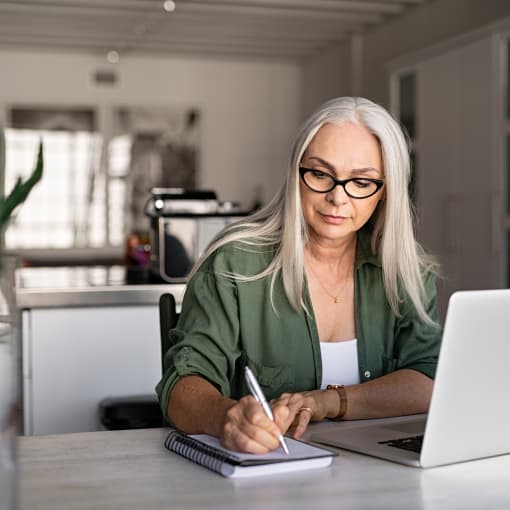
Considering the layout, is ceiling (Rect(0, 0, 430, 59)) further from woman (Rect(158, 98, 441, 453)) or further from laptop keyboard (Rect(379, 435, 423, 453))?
laptop keyboard (Rect(379, 435, 423, 453))

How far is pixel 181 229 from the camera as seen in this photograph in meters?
3.14

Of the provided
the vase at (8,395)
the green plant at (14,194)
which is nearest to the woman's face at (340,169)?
the green plant at (14,194)

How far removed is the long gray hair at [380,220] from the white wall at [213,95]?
7687mm

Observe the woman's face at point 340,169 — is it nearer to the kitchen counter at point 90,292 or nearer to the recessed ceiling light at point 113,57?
the kitchen counter at point 90,292

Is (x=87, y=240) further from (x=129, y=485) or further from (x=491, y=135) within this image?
(x=129, y=485)

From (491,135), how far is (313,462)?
4.48 m

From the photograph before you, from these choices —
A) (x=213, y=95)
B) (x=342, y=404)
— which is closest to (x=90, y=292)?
(x=342, y=404)

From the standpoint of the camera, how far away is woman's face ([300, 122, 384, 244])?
1.75 meters

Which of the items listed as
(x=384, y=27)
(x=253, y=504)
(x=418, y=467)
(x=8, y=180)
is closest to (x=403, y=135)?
(x=418, y=467)

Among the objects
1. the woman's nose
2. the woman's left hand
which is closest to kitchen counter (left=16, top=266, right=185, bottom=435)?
the woman's nose

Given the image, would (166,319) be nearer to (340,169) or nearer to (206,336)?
(206,336)

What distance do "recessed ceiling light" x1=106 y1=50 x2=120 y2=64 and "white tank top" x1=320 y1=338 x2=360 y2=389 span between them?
7630mm

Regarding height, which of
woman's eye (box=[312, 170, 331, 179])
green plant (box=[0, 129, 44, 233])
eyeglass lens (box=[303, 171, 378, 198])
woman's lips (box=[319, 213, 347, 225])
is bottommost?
woman's lips (box=[319, 213, 347, 225])

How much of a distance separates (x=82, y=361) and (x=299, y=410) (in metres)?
1.50
